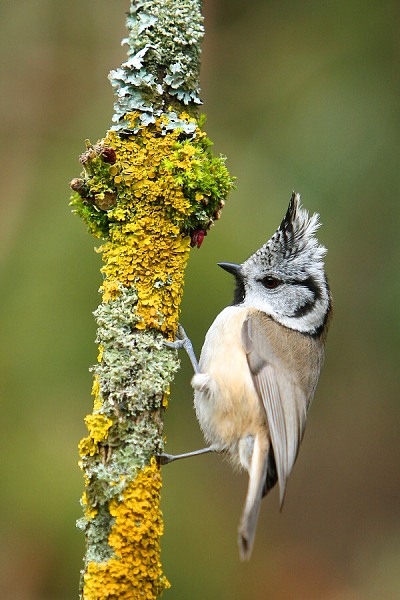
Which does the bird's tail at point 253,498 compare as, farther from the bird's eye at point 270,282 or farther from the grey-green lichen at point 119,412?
the bird's eye at point 270,282

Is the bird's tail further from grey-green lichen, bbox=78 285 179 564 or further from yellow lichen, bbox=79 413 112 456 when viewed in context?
yellow lichen, bbox=79 413 112 456

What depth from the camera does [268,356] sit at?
11.4ft

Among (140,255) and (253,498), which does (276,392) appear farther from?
(140,255)

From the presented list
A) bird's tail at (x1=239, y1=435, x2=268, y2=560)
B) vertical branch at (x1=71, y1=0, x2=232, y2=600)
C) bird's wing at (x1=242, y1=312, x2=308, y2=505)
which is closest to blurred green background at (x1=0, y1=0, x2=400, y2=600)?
bird's wing at (x1=242, y1=312, x2=308, y2=505)

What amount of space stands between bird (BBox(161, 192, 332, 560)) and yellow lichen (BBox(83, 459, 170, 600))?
606mm

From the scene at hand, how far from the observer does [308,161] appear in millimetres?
4633

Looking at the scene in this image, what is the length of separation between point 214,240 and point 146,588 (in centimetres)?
209

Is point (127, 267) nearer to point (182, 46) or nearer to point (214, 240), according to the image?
point (182, 46)

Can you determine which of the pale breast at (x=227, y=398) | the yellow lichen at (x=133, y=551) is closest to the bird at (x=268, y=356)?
the pale breast at (x=227, y=398)

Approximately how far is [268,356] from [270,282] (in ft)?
1.12

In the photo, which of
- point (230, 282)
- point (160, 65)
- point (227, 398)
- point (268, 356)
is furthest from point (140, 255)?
point (230, 282)

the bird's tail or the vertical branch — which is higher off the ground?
the vertical branch

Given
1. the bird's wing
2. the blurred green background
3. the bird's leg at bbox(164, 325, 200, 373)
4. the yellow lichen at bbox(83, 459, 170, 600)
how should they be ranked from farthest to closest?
the blurred green background
the bird's wing
the bird's leg at bbox(164, 325, 200, 373)
the yellow lichen at bbox(83, 459, 170, 600)

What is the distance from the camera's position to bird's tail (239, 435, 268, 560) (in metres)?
2.76
